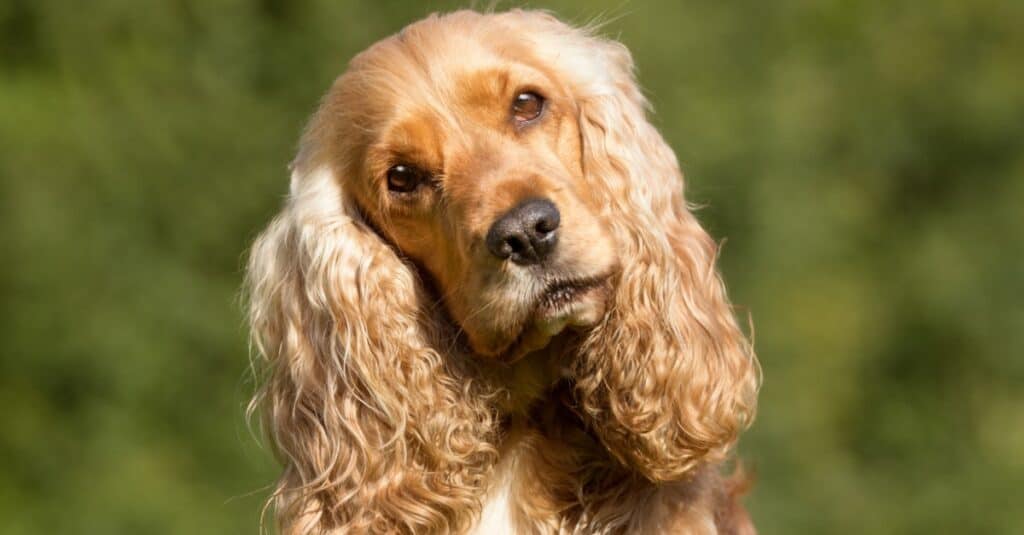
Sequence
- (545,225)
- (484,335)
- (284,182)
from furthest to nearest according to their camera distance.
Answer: (284,182) → (484,335) → (545,225)

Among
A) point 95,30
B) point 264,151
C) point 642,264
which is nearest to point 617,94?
point 642,264

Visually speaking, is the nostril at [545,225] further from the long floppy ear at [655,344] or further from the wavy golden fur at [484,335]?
the long floppy ear at [655,344]

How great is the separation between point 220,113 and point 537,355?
7365 mm

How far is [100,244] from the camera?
11.1 meters

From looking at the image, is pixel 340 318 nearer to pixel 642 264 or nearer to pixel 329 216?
pixel 329 216

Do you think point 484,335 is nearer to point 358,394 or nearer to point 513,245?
point 513,245

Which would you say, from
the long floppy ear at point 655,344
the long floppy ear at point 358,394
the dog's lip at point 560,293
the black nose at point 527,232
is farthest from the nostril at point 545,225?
the long floppy ear at point 358,394

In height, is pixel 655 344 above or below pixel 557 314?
below

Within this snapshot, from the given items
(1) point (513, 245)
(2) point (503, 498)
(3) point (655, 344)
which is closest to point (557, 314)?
(1) point (513, 245)

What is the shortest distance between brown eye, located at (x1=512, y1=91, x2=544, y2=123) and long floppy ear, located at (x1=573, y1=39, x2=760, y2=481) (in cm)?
15

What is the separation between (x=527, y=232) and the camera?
3688 millimetres

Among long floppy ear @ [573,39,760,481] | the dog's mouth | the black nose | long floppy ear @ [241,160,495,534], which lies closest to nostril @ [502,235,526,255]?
the black nose

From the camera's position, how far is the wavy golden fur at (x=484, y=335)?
4004 mm

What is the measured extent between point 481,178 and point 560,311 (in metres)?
0.39
